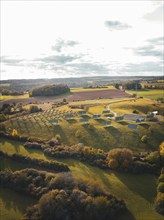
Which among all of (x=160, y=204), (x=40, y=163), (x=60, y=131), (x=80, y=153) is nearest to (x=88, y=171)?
(x=80, y=153)

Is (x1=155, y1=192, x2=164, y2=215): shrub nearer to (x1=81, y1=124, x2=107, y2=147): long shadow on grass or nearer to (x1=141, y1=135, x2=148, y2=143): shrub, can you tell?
(x1=141, y1=135, x2=148, y2=143): shrub

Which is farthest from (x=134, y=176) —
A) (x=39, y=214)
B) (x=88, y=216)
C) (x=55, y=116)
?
(x=55, y=116)

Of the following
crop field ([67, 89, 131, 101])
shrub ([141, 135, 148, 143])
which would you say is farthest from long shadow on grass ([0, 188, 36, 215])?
crop field ([67, 89, 131, 101])

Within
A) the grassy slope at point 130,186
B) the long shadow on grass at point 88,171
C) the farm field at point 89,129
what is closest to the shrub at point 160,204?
the grassy slope at point 130,186

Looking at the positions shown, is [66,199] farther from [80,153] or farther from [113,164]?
[80,153]

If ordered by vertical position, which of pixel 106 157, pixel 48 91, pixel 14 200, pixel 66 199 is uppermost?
pixel 48 91

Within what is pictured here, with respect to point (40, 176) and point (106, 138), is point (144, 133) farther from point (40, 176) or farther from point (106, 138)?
point (40, 176)

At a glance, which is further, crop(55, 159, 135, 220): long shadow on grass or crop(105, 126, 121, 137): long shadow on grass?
crop(105, 126, 121, 137): long shadow on grass

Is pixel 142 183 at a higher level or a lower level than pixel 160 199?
lower
